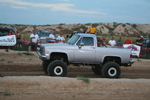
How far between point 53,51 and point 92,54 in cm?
179

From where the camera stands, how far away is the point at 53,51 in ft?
33.4

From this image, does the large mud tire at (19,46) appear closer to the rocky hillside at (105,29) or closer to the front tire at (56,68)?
the front tire at (56,68)

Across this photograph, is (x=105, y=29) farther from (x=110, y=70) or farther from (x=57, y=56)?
(x=57, y=56)

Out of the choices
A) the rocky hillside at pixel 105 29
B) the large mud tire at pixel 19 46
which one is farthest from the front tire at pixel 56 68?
the rocky hillside at pixel 105 29

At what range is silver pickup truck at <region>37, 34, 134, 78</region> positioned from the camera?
1027 centimetres

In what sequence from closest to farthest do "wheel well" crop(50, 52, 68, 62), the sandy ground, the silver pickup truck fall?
the sandy ground, the silver pickup truck, "wheel well" crop(50, 52, 68, 62)

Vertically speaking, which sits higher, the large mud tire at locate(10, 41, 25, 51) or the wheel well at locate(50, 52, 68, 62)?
the large mud tire at locate(10, 41, 25, 51)

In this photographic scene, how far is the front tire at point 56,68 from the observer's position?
1012 centimetres

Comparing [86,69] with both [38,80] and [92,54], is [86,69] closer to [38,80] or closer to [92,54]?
[92,54]

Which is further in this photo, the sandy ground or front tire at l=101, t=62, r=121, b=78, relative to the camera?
front tire at l=101, t=62, r=121, b=78

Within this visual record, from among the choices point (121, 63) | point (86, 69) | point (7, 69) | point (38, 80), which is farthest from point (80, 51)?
point (7, 69)

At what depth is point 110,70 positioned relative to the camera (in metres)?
10.9

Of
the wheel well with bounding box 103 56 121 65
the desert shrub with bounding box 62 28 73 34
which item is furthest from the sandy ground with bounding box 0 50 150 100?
the desert shrub with bounding box 62 28 73 34

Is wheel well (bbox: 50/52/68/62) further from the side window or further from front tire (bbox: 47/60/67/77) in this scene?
the side window
